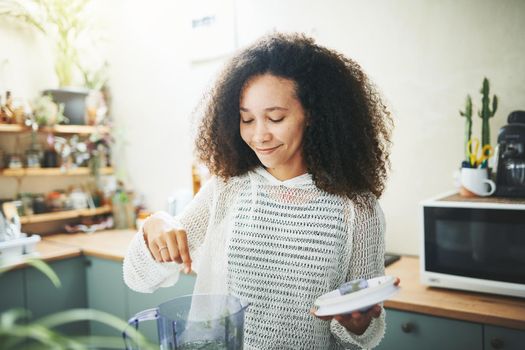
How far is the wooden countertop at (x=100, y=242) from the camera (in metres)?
2.25

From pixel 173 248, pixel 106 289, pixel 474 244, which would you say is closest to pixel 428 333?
pixel 474 244

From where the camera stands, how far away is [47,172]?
2658 mm

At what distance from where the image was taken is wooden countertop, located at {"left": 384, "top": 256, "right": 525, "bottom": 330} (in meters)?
1.30

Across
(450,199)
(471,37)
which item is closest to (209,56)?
(471,37)

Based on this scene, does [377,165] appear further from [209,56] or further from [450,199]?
[209,56]

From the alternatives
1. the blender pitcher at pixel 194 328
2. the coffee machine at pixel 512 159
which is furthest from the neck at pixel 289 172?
the coffee machine at pixel 512 159

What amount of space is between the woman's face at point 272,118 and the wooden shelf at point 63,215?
201 cm

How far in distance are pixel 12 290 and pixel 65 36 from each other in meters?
1.56

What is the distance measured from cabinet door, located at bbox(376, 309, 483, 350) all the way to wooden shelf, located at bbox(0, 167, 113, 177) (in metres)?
2.15

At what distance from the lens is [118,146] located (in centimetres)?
309

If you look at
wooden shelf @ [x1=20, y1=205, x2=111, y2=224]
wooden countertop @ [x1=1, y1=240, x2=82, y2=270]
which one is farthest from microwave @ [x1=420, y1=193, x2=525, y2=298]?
wooden shelf @ [x1=20, y1=205, x2=111, y2=224]

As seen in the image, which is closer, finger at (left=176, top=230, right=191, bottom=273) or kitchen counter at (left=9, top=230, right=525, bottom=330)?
finger at (left=176, top=230, right=191, bottom=273)

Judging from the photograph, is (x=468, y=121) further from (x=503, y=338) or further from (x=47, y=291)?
(x=47, y=291)

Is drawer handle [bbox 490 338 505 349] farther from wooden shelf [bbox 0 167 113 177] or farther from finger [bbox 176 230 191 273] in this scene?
wooden shelf [bbox 0 167 113 177]
